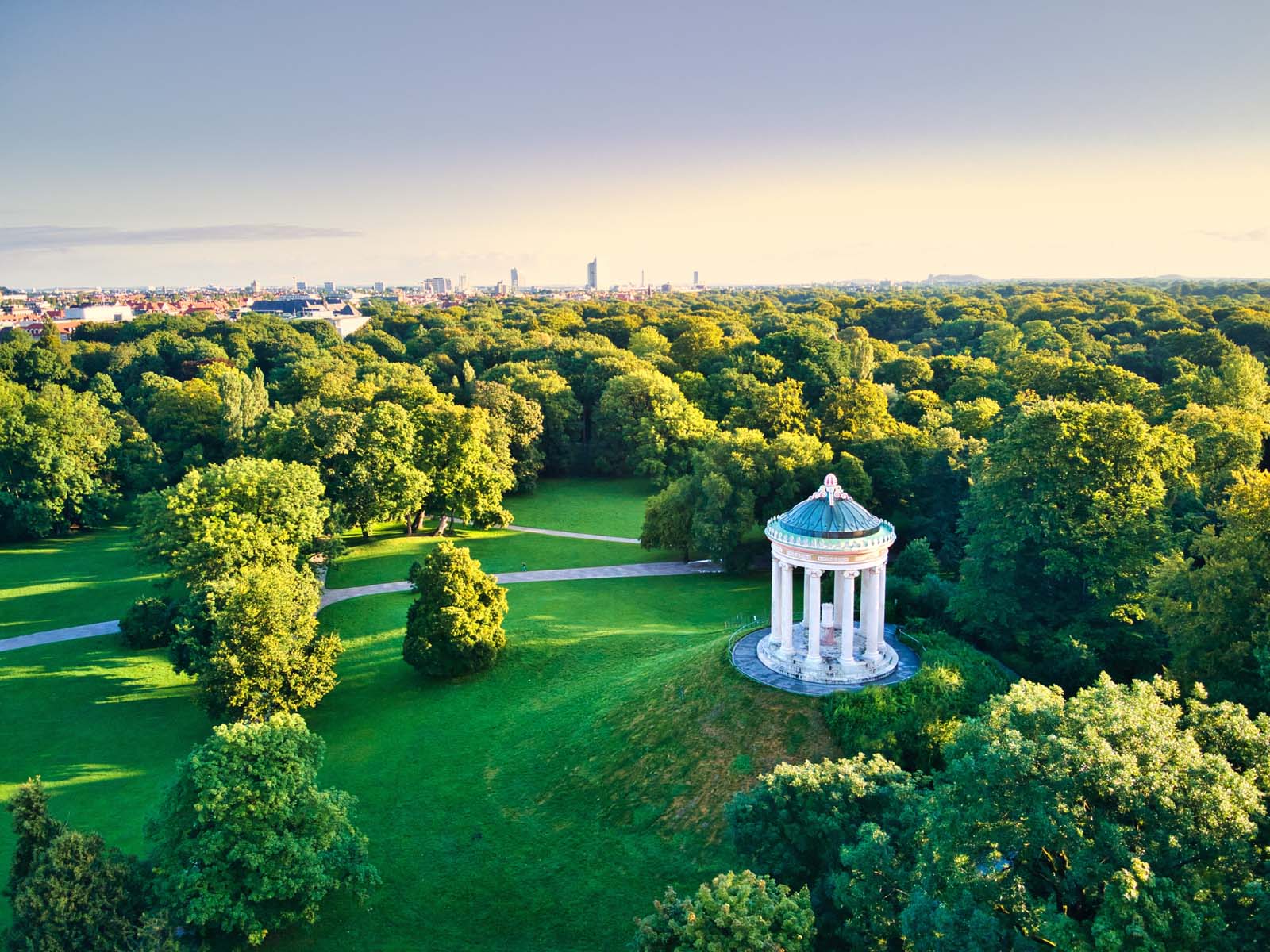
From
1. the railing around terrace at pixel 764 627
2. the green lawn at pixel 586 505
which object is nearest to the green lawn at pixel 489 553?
the green lawn at pixel 586 505

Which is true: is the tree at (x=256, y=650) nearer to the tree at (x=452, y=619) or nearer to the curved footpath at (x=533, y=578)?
the tree at (x=452, y=619)

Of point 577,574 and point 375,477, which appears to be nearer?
point 577,574

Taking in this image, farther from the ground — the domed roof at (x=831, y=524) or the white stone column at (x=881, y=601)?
the domed roof at (x=831, y=524)

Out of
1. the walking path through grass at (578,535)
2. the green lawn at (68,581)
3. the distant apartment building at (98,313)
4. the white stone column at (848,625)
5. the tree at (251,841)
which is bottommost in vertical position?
the green lawn at (68,581)

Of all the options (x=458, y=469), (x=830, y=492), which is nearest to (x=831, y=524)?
(x=830, y=492)

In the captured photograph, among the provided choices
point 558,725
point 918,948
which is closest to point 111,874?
point 558,725

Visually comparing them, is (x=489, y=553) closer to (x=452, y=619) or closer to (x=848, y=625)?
(x=452, y=619)

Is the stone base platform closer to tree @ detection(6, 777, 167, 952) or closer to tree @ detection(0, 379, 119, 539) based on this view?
tree @ detection(6, 777, 167, 952)
